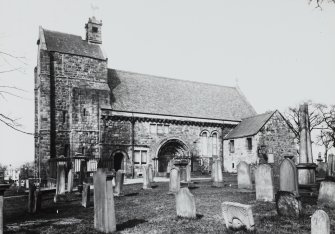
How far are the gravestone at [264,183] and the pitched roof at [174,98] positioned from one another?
19.5m

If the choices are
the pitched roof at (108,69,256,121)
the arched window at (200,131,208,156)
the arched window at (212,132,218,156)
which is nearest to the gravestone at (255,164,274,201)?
the pitched roof at (108,69,256,121)

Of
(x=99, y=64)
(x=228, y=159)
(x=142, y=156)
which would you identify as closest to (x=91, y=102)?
(x=99, y=64)

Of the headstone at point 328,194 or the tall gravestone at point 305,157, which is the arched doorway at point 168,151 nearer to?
the tall gravestone at point 305,157

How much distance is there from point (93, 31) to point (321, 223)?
2940 cm

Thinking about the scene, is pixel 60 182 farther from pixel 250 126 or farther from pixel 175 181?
pixel 250 126

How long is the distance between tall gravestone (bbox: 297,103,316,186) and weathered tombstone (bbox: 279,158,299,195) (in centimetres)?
333

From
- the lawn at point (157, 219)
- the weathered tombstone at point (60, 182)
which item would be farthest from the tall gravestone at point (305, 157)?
the weathered tombstone at point (60, 182)

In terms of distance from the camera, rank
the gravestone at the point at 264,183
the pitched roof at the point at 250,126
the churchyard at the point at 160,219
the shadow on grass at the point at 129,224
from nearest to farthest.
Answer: the churchyard at the point at 160,219 → the shadow on grass at the point at 129,224 → the gravestone at the point at 264,183 → the pitched roof at the point at 250,126

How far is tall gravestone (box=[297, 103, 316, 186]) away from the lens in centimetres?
1424

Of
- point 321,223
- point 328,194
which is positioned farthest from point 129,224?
point 328,194

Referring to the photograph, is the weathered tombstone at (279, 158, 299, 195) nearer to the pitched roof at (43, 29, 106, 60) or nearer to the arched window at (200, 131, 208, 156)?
the arched window at (200, 131, 208, 156)

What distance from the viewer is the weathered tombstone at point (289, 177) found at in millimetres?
11164

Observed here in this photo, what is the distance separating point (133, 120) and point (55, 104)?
6.92m

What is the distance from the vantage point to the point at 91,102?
28.3m
